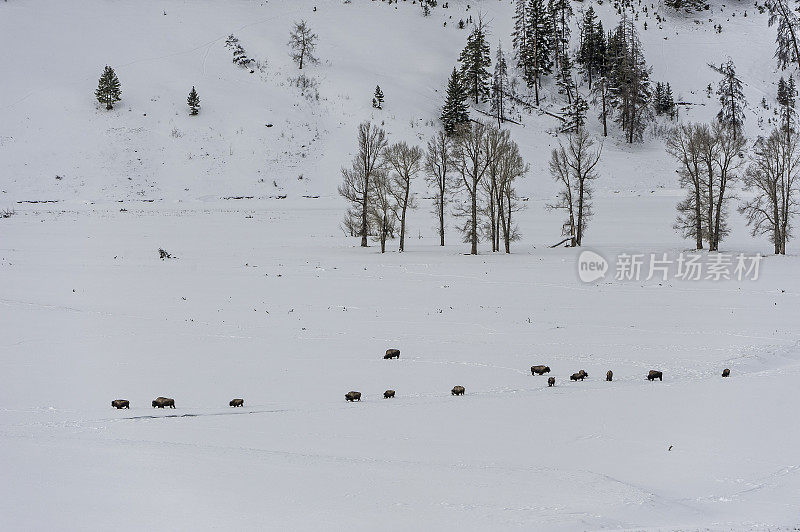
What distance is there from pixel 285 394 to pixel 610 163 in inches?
3103

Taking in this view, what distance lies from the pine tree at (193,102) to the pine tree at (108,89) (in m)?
9.07

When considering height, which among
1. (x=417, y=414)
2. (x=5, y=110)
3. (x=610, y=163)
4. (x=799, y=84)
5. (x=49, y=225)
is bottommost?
(x=417, y=414)

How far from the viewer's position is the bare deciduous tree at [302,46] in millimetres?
98188

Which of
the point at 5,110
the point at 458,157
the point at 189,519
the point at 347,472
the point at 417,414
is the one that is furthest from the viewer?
the point at 5,110

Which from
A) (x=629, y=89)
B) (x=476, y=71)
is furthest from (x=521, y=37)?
(x=629, y=89)

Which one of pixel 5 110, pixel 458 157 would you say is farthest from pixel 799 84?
pixel 5 110

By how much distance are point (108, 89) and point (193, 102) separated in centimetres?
1054

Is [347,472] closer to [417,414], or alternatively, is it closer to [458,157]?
[417,414]

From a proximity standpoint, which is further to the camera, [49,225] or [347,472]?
[49,225]

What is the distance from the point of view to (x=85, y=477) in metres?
6.60

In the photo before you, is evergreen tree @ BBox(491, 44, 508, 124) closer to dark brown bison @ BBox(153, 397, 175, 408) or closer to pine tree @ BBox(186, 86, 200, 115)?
pine tree @ BBox(186, 86, 200, 115)

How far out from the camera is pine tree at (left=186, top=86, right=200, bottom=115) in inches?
3258

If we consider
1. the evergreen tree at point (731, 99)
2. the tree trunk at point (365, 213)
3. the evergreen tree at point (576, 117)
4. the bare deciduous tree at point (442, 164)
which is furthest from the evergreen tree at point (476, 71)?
the tree trunk at point (365, 213)

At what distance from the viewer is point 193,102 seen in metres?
82.9
